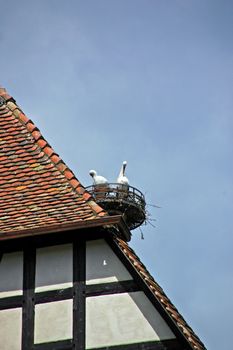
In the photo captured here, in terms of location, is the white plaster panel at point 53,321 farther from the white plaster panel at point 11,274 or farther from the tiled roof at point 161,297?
the tiled roof at point 161,297

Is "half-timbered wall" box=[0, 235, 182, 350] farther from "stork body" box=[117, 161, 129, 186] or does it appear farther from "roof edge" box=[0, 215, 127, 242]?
"stork body" box=[117, 161, 129, 186]

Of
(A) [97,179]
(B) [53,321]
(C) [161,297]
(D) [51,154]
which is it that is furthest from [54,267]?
(A) [97,179]

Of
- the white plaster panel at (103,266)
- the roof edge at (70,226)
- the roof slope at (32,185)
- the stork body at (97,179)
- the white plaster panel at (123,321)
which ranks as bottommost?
the white plaster panel at (123,321)

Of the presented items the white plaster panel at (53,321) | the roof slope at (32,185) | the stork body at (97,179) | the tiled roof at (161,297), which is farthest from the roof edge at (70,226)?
the stork body at (97,179)

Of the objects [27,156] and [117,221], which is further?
[27,156]

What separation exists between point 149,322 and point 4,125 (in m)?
3.72

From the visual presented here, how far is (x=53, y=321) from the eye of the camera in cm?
1134

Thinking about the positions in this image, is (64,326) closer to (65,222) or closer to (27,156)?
(65,222)

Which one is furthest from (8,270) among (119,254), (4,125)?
(4,125)

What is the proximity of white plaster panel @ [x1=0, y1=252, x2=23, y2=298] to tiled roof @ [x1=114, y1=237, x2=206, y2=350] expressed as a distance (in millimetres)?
999

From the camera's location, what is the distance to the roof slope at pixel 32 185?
12031 millimetres

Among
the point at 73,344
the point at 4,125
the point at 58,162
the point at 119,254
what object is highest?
the point at 4,125

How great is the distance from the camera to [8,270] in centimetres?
1181

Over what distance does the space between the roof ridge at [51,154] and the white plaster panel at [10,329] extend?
4.29ft
